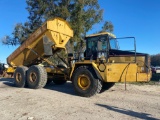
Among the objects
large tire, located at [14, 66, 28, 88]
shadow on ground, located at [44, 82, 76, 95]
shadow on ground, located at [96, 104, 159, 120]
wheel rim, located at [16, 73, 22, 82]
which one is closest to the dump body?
large tire, located at [14, 66, 28, 88]

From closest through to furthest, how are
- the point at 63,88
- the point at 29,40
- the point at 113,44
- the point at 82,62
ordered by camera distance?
the point at 82,62 → the point at 113,44 → the point at 63,88 → the point at 29,40

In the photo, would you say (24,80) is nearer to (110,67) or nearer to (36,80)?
(36,80)

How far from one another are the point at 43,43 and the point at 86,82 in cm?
317

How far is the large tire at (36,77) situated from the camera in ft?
33.2

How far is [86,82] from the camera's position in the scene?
8.57 m

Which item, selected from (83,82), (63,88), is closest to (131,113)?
(83,82)

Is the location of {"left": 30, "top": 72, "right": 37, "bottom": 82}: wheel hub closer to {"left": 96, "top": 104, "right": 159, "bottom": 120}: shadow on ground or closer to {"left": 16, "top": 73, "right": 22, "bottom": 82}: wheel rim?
{"left": 16, "top": 73, "right": 22, "bottom": 82}: wheel rim

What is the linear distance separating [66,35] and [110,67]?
13.4 feet

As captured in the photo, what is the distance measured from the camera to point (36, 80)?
10.2 metres

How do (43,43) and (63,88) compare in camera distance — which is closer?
(43,43)

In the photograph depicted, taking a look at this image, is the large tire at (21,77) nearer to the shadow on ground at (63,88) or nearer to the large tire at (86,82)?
the shadow on ground at (63,88)

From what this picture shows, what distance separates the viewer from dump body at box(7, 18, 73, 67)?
10.4m

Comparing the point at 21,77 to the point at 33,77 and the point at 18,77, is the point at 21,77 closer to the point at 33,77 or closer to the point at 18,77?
the point at 18,77

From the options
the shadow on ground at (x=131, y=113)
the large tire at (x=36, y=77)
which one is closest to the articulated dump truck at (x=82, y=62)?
the large tire at (x=36, y=77)
